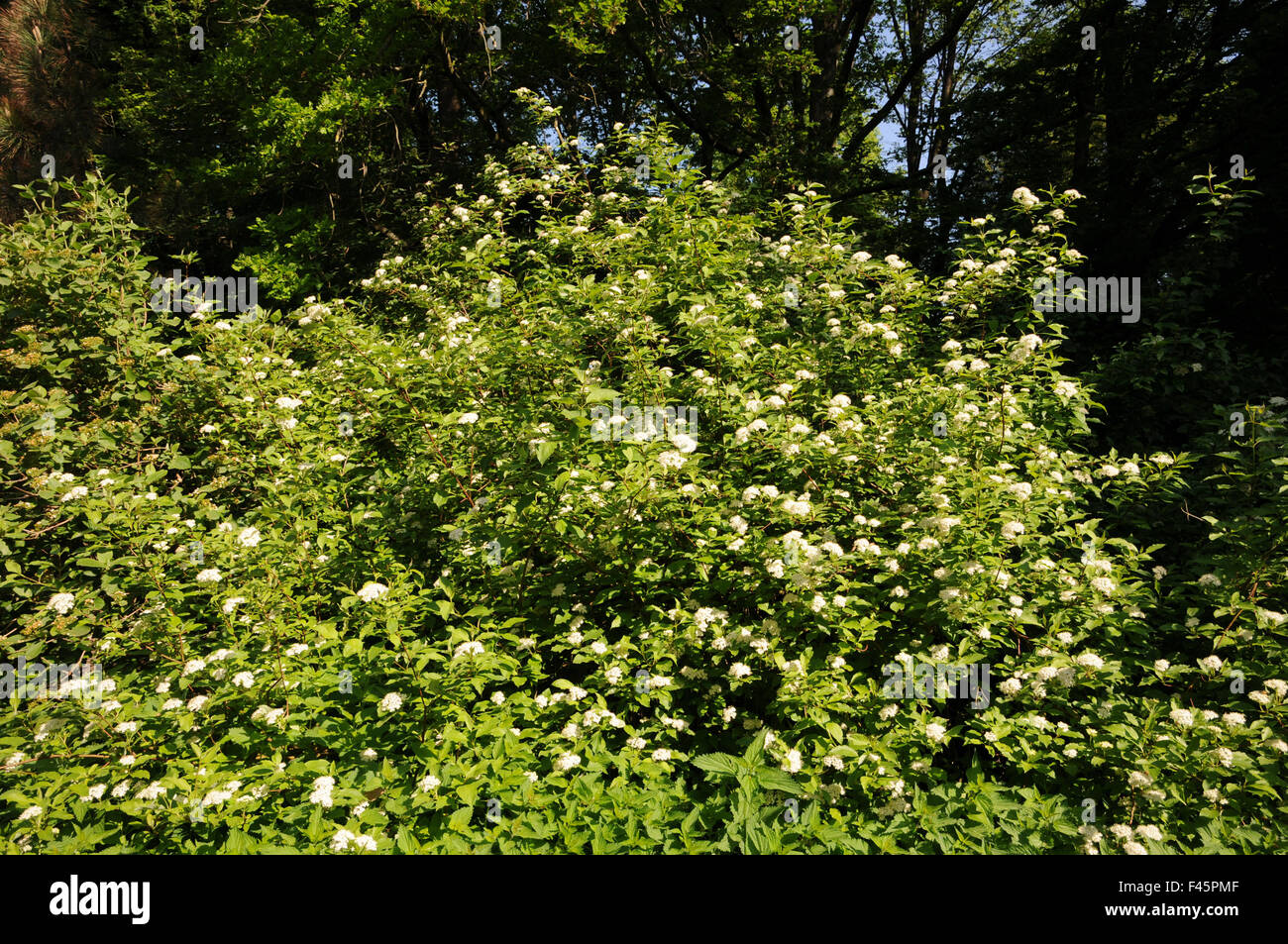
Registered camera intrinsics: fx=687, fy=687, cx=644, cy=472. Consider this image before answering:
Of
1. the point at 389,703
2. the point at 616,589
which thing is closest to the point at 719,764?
the point at 616,589

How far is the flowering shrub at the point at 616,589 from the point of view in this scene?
103 inches

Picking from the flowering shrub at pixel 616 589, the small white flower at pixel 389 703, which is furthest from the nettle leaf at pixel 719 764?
the small white flower at pixel 389 703

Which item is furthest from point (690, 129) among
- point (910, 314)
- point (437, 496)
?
point (437, 496)

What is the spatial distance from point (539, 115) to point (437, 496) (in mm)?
6120

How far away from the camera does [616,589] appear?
3496 millimetres

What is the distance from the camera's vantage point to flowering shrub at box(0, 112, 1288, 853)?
2.63m

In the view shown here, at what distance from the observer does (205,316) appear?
5395 mm

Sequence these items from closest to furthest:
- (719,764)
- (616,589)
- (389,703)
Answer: (719,764), (389,703), (616,589)

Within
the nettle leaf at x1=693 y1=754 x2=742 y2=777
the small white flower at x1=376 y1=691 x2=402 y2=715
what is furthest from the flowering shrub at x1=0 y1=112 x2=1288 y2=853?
the small white flower at x1=376 y1=691 x2=402 y2=715

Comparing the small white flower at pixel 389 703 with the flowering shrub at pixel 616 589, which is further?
the small white flower at pixel 389 703

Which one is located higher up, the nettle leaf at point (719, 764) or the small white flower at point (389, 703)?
the small white flower at point (389, 703)

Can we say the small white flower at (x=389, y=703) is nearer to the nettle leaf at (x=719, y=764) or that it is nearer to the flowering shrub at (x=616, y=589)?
the flowering shrub at (x=616, y=589)

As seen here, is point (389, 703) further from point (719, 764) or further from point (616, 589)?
point (719, 764)

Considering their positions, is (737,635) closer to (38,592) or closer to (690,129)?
(38,592)
